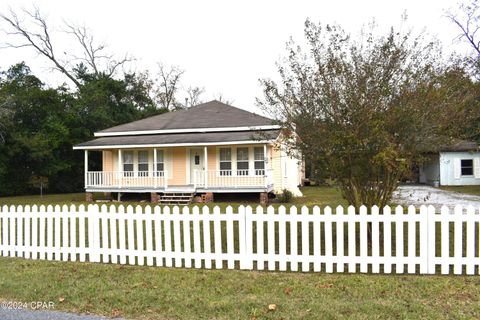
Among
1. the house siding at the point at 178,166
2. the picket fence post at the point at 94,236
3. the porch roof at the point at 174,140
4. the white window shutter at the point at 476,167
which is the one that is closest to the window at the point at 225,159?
the porch roof at the point at 174,140

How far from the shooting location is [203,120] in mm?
22234

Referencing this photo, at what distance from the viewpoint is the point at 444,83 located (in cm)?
656

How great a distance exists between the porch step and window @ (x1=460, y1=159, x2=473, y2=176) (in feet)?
64.0

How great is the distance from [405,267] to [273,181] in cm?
1430

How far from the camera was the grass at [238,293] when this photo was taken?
437 cm

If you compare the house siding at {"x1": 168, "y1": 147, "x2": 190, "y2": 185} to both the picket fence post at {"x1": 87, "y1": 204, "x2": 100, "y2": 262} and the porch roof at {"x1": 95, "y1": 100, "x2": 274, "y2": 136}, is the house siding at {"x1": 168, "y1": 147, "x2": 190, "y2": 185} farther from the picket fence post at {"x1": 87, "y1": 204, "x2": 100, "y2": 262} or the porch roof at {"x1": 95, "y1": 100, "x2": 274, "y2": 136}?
the picket fence post at {"x1": 87, "y1": 204, "x2": 100, "y2": 262}

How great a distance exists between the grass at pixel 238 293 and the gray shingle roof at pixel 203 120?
572 inches

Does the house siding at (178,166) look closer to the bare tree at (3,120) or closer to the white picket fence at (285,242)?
the bare tree at (3,120)

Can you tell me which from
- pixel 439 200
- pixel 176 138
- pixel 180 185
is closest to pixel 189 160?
pixel 180 185

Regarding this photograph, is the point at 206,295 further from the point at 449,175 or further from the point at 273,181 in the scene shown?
the point at 449,175

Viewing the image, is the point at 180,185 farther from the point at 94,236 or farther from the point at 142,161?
the point at 94,236

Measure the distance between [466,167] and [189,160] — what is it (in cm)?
1923

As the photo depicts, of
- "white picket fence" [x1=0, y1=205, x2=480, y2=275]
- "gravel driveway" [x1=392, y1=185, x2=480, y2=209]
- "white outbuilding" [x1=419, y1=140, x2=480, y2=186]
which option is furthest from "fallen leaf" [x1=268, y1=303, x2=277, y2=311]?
"white outbuilding" [x1=419, y1=140, x2=480, y2=186]

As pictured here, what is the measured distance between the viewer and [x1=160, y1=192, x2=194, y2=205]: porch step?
18.4 meters
